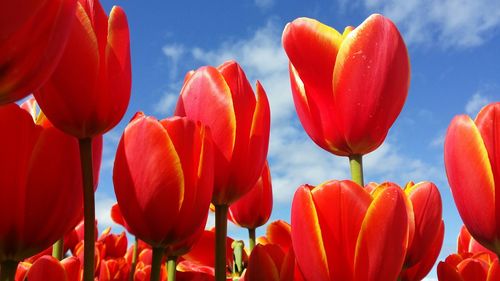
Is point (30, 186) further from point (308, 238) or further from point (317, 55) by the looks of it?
point (317, 55)

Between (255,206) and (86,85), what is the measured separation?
76 cm

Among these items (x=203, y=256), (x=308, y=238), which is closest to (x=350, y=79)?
(x=308, y=238)

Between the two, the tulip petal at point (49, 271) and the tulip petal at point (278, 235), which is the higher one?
the tulip petal at point (278, 235)

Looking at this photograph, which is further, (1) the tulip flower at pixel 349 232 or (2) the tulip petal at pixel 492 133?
(2) the tulip petal at pixel 492 133

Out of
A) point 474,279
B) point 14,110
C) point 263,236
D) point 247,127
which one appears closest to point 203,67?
point 247,127

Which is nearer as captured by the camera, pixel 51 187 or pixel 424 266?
pixel 51 187

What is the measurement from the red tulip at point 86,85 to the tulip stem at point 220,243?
277mm

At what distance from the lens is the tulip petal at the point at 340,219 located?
911 mm

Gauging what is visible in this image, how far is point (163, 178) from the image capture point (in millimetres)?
883

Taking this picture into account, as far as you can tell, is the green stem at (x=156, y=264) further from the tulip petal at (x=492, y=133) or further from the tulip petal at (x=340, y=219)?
the tulip petal at (x=492, y=133)

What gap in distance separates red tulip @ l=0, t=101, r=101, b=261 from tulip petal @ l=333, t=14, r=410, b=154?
0.55 meters

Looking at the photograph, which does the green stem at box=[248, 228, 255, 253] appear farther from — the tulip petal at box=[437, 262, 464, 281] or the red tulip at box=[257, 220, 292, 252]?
the tulip petal at box=[437, 262, 464, 281]

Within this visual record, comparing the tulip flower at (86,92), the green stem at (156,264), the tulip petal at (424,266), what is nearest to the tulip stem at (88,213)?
the tulip flower at (86,92)

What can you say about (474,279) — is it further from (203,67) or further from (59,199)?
(59,199)
